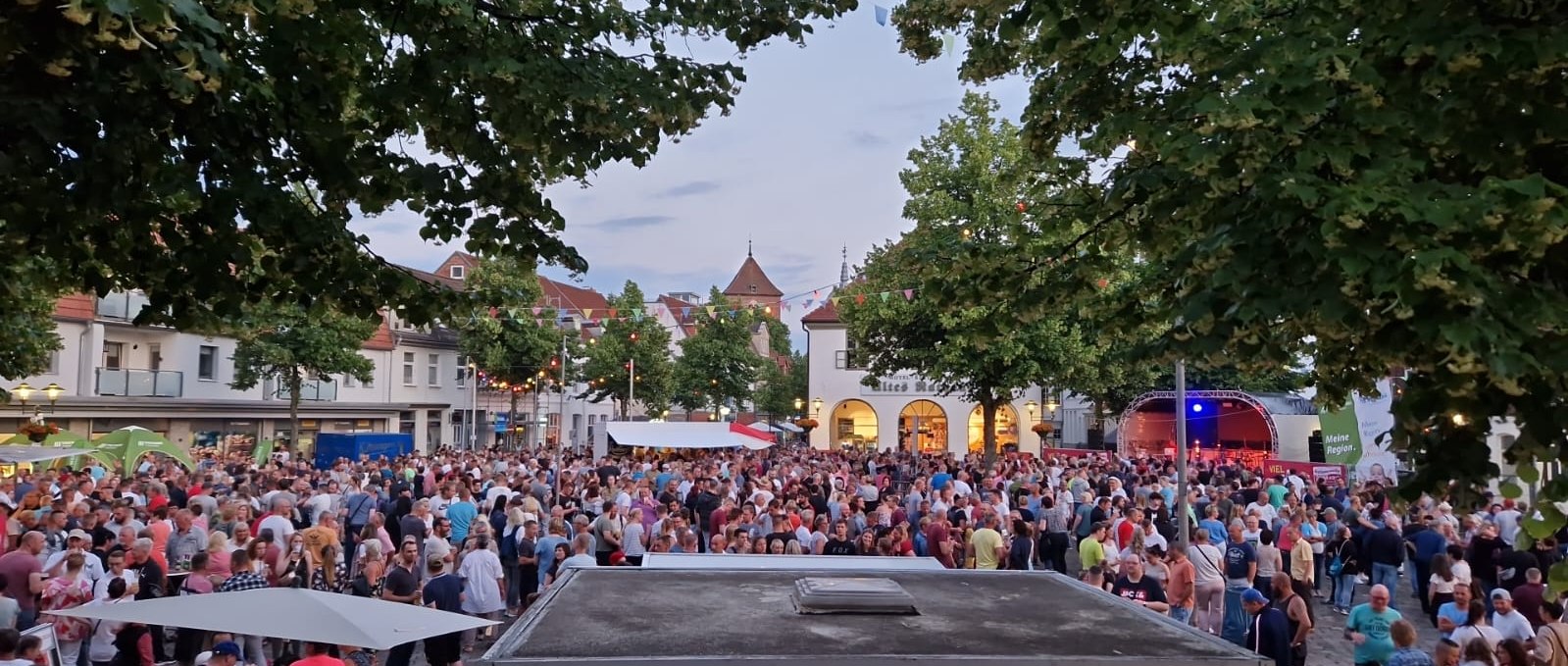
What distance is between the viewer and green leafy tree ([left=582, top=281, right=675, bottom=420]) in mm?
52875

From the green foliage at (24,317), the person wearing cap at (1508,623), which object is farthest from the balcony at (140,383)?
the person wearing cap at (1508,623)

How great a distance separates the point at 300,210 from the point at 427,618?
2.77 meters

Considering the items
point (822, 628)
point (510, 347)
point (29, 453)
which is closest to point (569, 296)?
point (510, 347)

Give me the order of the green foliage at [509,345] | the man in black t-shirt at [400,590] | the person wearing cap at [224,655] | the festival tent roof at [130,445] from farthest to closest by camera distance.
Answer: the green foliage at [509,345]
the festival tent roof at [130,445]
the man in black t-shirt at [400,590]
the person wearing cap at [224,655]

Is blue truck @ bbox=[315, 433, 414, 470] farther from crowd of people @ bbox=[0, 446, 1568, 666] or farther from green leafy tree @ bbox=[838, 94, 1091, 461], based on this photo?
green leafy tree @ bbox=[838, 94, 1091, 461]

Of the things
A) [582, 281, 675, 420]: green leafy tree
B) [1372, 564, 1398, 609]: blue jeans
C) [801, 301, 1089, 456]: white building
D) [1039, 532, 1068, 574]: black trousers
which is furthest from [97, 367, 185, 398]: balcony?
[1372, 564, 1398, 609]: blue jeans

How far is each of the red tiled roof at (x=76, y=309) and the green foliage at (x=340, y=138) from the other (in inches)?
1086

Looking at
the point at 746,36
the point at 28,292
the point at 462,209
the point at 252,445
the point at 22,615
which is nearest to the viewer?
the point at 462,209

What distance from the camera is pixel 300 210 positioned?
6.03m

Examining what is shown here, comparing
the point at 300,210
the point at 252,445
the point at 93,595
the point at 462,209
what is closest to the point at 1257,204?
the point at 462,209

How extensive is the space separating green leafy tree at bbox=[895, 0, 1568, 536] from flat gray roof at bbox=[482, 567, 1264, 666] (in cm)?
136

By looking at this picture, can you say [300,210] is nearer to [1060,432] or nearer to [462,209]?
[462,209]

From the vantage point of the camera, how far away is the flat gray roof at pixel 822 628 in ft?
12.3

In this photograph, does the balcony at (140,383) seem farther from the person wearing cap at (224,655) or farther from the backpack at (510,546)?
the person wearing cap at (224,655)
